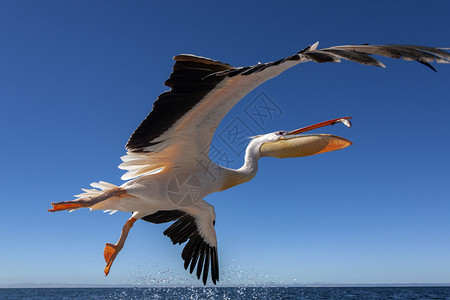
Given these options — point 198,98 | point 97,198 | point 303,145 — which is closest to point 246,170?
point 303,145

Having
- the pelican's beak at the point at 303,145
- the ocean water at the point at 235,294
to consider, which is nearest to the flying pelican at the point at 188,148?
the pelican's beak at the point at 303,145

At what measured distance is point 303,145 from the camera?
5949 millimetres

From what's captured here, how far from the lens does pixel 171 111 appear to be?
4656 millimetres

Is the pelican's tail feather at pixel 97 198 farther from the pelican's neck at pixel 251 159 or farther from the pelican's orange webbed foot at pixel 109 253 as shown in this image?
the pelican's neck at pixel 251 159

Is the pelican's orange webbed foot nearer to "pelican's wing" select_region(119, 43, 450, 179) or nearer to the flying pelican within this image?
the flying pelican

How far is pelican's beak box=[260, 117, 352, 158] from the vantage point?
5.89 m

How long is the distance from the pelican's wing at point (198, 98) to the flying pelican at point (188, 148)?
0.04 feet

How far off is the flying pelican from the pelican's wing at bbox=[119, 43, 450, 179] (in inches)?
0.4

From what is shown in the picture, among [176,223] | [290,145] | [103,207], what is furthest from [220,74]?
[176,223]

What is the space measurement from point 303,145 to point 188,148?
176cm

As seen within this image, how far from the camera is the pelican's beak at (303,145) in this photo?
19.3 feet

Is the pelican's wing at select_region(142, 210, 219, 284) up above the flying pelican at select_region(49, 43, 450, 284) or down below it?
below

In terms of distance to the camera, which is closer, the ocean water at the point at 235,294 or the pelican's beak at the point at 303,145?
the pelican's beak at the point at 303,145

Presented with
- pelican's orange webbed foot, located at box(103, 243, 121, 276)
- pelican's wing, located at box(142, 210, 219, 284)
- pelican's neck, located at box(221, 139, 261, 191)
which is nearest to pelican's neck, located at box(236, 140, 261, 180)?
pelican's neck, located at box(221, 139, 261, 191)
